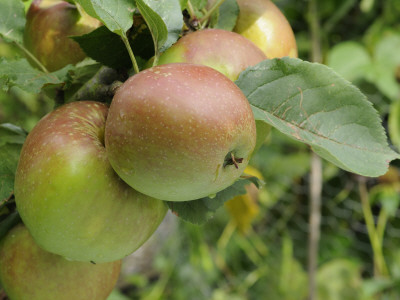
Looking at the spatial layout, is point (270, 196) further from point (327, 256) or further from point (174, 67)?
point (174, 67)

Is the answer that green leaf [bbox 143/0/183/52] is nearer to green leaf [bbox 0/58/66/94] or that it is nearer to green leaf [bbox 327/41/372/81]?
green leaf [bbox 0/58/66/94]

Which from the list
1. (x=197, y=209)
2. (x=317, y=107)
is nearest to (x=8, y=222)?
(x=197, y=209)

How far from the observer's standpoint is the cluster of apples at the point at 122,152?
25 centimetres

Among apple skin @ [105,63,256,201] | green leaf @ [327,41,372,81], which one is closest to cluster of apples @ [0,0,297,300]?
apple skin @ [105,63,256,201]

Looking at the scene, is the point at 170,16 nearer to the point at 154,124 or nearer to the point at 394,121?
the point at 154,124

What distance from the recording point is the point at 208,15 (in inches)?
13.9

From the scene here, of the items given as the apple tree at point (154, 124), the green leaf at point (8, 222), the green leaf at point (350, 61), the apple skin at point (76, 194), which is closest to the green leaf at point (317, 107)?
the apple tree at point (154, 124)

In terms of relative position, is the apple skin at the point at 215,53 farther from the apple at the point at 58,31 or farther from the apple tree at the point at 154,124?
the apple at the point at 58,31

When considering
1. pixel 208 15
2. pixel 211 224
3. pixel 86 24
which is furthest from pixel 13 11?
pixel 211 224

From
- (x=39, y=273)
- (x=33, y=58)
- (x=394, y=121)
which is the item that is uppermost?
(x=33, y=58)

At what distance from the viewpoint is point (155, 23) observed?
0.94 ft

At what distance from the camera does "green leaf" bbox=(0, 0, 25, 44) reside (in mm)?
359

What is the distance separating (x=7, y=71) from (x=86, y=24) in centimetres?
9

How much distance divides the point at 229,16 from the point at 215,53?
88mm
